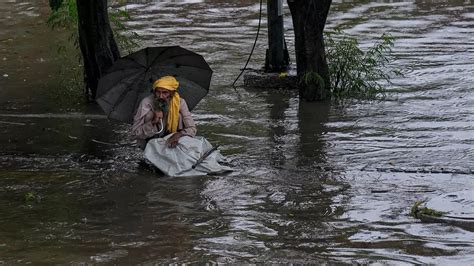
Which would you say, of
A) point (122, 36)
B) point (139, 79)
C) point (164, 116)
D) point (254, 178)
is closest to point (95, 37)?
point (122, 36)

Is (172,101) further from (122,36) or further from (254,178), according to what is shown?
(122,36)

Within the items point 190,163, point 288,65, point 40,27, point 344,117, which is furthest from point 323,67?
point 40,27

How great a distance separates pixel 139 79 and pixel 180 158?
1.20 m

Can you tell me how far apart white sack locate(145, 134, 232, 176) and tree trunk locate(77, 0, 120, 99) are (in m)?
3.49

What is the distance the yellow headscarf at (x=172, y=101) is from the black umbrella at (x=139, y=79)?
542mm

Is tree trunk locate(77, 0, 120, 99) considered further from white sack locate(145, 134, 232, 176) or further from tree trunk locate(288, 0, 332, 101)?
white sack locate(145, 134, 232, 176)

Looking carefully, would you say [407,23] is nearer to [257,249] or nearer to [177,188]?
[177,188]

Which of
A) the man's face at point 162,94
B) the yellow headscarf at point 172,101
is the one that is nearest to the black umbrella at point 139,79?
the yellow headscarf at point 172,101

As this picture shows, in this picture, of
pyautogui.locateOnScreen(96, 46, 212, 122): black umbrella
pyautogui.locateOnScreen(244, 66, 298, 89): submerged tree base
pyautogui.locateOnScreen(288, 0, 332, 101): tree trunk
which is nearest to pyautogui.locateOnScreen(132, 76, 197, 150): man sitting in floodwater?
pyautogui.locateOnScreen(96, 46, 212, 122): black umbrella

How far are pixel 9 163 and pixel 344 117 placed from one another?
4.60 meters

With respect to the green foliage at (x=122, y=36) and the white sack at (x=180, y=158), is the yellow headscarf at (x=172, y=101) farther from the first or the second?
the green foliage at (x=122, y=36)

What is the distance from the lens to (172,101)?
9.43 m

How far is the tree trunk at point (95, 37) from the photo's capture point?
12.5m

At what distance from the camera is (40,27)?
72.5ft
